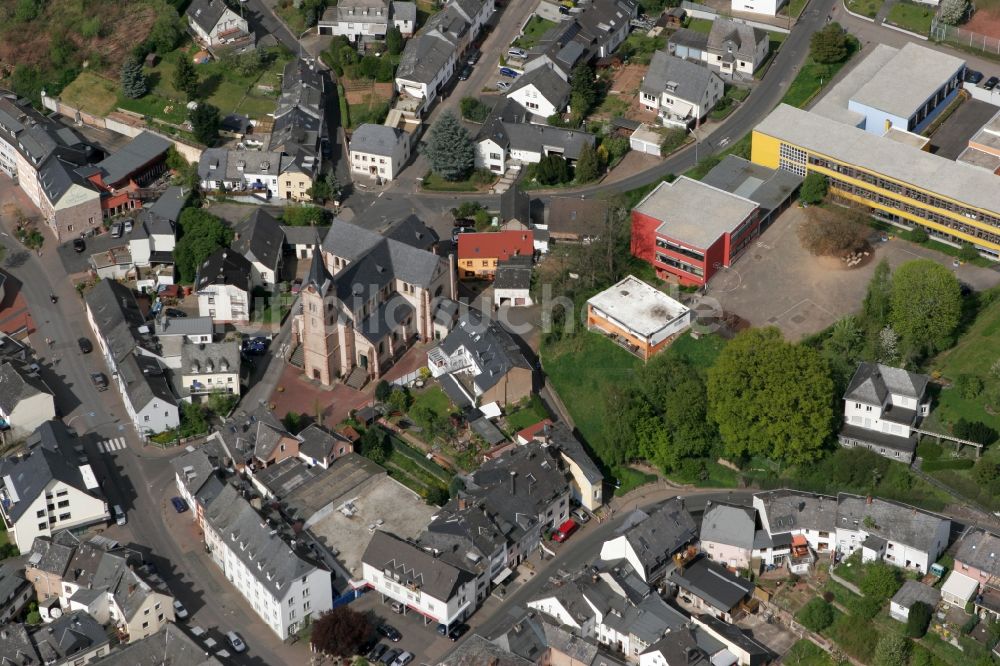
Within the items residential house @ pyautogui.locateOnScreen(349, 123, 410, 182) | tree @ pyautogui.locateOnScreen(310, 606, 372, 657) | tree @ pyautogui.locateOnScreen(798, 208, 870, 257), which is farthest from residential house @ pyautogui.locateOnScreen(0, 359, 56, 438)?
tree @ pyautogui.locateOnScreen(798, 208, 870, 257)

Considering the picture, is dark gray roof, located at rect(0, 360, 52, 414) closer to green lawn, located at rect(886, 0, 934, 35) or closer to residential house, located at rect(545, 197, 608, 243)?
residential house, located at rect(545, 197, 608, 243)

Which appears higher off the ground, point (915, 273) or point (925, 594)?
point (915, 273)

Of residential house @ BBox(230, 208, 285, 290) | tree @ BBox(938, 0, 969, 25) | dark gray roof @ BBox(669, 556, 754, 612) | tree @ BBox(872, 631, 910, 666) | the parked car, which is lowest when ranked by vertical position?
the parked car

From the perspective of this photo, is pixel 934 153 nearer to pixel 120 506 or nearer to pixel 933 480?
pixel 933 480

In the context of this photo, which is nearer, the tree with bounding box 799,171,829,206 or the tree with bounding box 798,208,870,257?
the tree with bounding box 798,208,870,257

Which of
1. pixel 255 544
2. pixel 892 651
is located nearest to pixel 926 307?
pixel 892 651

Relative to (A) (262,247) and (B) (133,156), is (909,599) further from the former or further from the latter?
(B) (133,156)

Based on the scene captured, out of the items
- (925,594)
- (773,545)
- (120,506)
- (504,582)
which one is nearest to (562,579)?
(504,582)
